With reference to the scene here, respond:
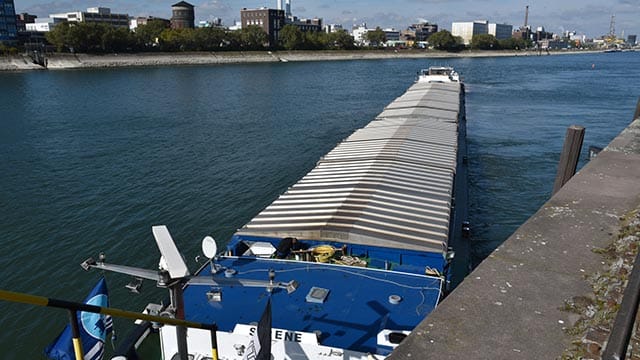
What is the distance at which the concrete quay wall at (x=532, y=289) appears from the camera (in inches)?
241

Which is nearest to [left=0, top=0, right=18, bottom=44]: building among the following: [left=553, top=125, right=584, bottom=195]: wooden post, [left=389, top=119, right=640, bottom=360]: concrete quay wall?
[left=553, top=125, right=584, bottom=195]: wooden post

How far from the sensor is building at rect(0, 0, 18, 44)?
159 meters

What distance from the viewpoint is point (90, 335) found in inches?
326

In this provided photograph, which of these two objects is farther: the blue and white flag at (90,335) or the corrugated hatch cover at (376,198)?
the corrugated hatch cover at (376,198)

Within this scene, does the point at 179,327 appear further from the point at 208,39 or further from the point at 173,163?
the point at 208,39

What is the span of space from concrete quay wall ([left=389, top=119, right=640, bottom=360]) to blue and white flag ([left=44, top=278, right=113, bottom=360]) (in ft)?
17.4

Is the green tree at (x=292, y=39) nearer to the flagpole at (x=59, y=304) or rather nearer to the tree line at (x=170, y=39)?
the tree line at (x=170, y=39)

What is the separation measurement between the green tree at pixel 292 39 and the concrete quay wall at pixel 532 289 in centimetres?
17528

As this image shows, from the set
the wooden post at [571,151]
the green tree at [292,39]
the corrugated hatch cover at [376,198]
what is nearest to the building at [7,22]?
the green tree at [292,39]

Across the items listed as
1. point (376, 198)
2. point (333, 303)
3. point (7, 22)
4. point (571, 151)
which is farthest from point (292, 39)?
point (333, 303)

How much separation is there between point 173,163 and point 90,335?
29.4m

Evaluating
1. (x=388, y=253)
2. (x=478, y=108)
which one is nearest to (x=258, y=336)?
(x=388, y=253)

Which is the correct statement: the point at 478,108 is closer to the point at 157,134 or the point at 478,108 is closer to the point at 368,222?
the point at 157,134

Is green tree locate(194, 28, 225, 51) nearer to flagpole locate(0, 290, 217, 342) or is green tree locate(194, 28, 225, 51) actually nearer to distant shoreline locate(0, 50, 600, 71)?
distant shoreline locate(0, 50, 600, 71)
